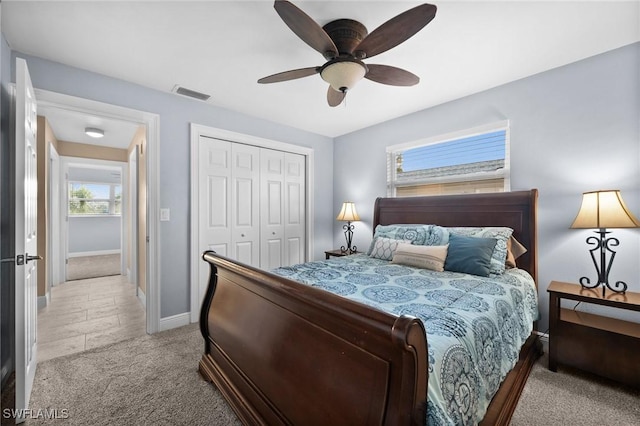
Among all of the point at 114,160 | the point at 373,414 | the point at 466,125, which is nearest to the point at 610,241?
the point at 466,125

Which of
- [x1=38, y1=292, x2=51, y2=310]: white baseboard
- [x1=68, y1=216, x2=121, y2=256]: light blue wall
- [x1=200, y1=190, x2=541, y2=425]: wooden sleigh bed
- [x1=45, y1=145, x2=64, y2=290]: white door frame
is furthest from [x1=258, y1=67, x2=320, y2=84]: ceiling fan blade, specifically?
[x1=68, y1=216, x2=121, y2=256]: light blue wall

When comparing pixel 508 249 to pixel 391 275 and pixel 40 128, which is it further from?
pixel 40 128

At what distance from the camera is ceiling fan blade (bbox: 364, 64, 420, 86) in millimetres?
1955

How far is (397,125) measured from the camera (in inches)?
142

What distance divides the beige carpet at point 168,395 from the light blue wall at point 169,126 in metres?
0.76

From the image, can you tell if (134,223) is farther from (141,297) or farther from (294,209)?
(294,209)

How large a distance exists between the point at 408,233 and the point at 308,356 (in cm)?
204

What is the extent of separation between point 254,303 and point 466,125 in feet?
9.26

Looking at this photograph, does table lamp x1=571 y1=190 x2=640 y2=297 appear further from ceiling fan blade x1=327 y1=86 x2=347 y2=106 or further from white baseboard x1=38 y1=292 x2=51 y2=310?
white baseboard x1=38 y1=292 x2=51 y2=310

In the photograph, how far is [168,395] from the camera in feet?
5.90

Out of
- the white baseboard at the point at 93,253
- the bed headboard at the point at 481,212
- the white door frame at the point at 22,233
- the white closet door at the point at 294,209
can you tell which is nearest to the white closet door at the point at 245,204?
the white closet door at the point at 294,209

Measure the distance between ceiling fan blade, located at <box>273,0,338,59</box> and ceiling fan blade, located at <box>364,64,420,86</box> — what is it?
40 cm

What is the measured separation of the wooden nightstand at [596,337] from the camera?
182 centimetres

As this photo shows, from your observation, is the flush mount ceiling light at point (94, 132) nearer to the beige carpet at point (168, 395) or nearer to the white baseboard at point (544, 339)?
the beige carpet at point (168, 395)
